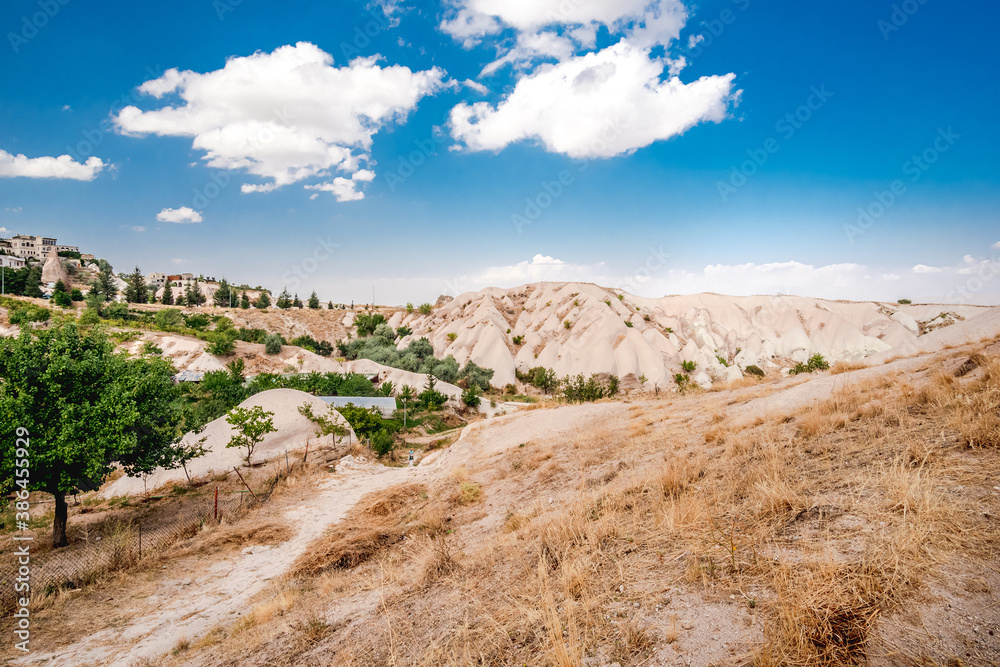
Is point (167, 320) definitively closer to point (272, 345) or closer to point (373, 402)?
point (272, 345)

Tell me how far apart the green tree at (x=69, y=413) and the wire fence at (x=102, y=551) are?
0.82 metres

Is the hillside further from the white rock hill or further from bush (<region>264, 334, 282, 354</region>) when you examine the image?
bush (<region>264, 334, 282, 354</region>)

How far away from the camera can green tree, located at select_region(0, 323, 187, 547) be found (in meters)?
Result: 8.16

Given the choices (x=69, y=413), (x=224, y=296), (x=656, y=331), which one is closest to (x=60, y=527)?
(x=69, y=413)

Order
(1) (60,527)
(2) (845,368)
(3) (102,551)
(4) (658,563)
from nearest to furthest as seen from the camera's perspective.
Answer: (4) (658,563) < (3) (102,551) < (1) (60,527) < (2) (845,368)

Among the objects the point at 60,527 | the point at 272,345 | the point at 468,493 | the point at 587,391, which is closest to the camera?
the point at 60,527

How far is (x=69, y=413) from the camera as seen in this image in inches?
342

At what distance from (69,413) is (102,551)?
2889mm

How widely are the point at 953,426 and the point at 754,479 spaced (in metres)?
2.44

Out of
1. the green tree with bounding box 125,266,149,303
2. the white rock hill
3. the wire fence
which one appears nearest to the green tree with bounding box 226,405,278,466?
the wire fence

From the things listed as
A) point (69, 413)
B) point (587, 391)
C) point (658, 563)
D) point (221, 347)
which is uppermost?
point (221, 347)

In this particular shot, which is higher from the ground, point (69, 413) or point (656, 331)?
point (656, 331)

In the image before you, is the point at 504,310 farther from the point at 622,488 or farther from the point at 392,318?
the point at 622,488

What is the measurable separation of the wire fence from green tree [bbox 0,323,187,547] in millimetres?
818
